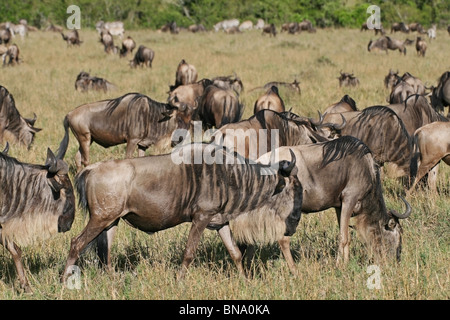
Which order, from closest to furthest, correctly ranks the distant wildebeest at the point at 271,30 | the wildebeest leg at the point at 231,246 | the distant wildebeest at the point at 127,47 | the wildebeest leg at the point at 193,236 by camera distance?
the wildebeest leg at the point at 193,236 < the wildebeest leg at the point at 231,246 < the distant wildebeest at the point at 127,47 < the distant wildebeest at the point at 271,30

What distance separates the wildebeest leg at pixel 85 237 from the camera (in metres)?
4.74

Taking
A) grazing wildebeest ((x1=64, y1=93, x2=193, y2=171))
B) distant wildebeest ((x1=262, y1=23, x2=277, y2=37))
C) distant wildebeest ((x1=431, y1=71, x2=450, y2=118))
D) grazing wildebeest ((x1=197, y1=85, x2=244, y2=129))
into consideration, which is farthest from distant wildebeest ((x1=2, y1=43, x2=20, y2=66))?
distant wildebeest ((x1=262, y1=23, x2=277, y2=37))

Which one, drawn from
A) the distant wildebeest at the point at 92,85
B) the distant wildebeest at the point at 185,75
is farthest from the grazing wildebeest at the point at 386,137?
the distant wildebeest at the point at 92,85

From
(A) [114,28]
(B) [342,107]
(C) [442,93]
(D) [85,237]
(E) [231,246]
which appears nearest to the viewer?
(D) [85,237]

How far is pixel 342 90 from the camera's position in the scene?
15.5 metres

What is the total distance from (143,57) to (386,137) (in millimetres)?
15176

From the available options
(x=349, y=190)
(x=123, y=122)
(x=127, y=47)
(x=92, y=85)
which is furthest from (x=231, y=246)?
(x=127, y=47)

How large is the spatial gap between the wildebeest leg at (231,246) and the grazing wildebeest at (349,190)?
0.81 m

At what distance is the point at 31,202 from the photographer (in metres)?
4.89

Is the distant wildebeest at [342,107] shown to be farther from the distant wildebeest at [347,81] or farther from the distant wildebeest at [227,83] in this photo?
the distant wildebeest at [347,81]

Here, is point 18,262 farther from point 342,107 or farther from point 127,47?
point 127,47
